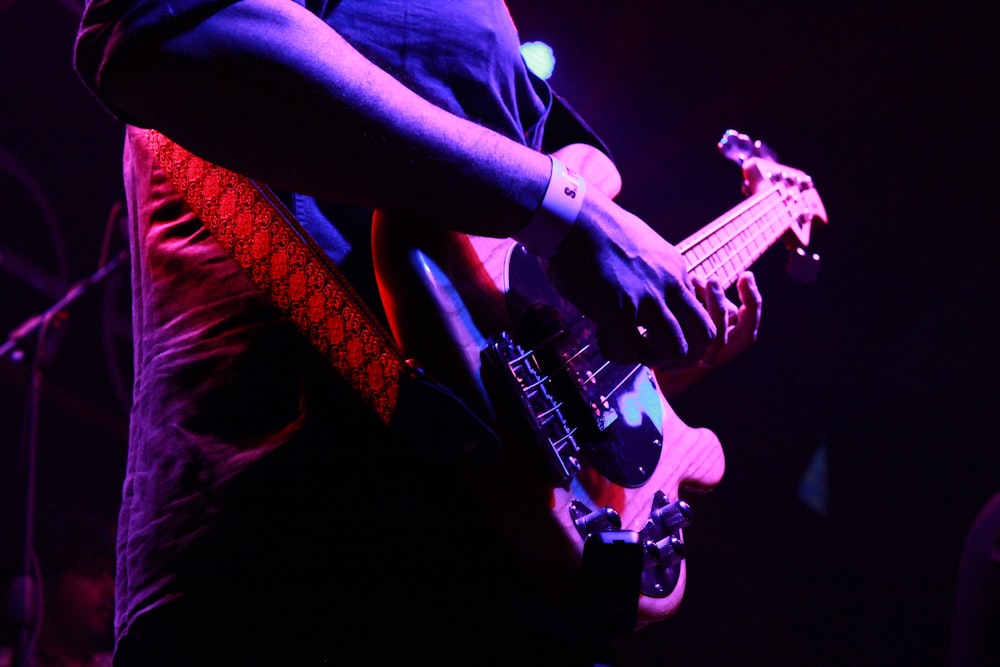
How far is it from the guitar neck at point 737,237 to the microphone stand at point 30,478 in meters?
2.10

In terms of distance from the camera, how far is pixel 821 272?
301 cm

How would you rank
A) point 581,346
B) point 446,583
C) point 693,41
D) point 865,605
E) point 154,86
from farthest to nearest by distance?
point 693,41 < point 865,605 < point 581,346 < point 446,583 < point 154,86

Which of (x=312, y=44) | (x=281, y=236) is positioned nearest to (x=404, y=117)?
(x=312, y=44)

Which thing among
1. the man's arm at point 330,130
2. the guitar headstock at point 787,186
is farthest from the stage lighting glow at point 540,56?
the man's arm at point 330,130

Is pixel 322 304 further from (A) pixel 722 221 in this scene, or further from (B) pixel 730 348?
(B) pixel 730 348

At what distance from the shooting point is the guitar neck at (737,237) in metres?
1.57

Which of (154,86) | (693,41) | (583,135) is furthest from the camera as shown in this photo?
(693,41)

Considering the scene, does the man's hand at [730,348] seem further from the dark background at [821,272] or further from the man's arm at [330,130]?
the dark background at [821,272]

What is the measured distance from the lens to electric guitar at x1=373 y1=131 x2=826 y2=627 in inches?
37.9

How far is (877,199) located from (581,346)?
232cm

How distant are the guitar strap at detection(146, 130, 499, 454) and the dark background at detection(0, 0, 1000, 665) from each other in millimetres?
1873

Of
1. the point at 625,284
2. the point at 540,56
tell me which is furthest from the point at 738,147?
the point at 625,284

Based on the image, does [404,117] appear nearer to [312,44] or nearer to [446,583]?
[312,44]

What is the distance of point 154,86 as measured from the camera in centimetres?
77
